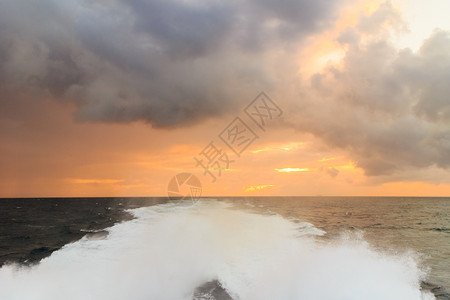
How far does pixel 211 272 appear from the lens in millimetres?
11711

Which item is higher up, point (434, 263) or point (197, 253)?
point (197, 253)

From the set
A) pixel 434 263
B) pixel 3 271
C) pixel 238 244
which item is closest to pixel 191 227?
pixel 238 244

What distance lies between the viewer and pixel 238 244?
15.7 meters

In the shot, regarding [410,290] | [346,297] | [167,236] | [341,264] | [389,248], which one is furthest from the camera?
[389,248]

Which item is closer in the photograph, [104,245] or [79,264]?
[79,264]

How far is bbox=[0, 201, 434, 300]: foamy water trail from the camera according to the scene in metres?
9.80

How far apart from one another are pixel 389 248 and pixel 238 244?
36.4 ft

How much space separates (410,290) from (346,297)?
10.4 feet

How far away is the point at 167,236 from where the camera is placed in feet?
57.2

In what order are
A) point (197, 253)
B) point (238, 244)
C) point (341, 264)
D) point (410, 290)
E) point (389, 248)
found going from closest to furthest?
point (410, 290), point (341, 264), point (197, 253), point (238, 244), point (389, 248)

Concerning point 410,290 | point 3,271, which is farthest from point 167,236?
point 410,290

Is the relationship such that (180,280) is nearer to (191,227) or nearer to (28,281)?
(28,281)

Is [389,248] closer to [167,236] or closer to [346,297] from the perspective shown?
[346,297]

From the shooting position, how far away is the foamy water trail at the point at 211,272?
9.80 metres
